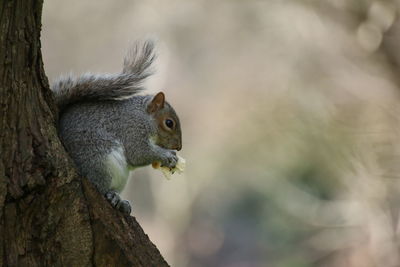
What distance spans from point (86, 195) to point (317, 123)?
12.6 ft

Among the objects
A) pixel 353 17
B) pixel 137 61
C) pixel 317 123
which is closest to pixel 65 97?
pixel 137 61

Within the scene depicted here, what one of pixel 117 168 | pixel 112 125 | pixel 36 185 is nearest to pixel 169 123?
pixel 112 125

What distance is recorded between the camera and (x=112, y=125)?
83.4 inches

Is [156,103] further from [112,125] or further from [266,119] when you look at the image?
[266,119]

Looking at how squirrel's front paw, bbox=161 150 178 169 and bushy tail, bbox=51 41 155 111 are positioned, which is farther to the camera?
squirrel's front paw, bbox=161 150 178 169

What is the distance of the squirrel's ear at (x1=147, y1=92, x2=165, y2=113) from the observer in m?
2.38

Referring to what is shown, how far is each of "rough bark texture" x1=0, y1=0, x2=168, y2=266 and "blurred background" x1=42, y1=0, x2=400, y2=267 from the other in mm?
2897

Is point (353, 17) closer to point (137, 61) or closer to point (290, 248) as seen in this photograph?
point (290, 248)

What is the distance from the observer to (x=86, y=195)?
1803 millimetres

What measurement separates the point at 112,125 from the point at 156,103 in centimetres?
31

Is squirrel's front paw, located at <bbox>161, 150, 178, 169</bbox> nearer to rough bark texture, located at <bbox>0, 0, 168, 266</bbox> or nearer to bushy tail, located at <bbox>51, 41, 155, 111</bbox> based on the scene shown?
bushy tail, located at <bbox>51, 41, 155, 111</bbox>

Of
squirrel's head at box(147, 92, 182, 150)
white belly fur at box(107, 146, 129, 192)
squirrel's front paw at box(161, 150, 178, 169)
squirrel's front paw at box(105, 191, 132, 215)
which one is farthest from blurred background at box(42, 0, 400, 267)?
squirrel's front paw at box(105, 191, 132, 215)

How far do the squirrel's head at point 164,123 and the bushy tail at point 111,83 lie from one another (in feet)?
0.56

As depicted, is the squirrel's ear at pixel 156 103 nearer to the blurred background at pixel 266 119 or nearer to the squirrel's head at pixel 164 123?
the squirrel's head at pixel 164 123
